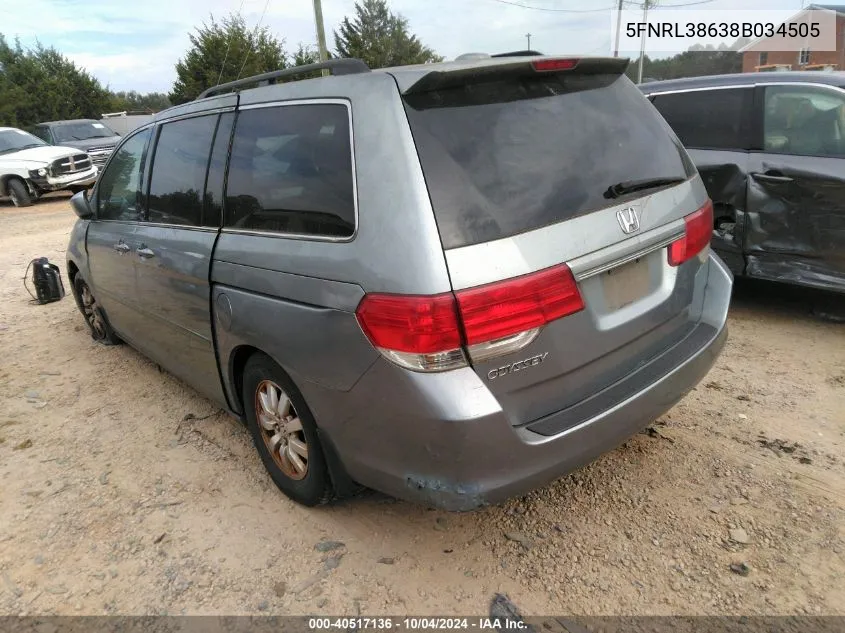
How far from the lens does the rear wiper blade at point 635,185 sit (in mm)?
2354

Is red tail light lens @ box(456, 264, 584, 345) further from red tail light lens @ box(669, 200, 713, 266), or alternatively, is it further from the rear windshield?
red tail light lens @ box(669, 200, 713, 266)

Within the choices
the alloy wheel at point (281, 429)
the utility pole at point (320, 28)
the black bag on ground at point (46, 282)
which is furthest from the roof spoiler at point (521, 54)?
the utility pole at point (320, 28)

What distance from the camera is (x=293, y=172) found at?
248 centimetres

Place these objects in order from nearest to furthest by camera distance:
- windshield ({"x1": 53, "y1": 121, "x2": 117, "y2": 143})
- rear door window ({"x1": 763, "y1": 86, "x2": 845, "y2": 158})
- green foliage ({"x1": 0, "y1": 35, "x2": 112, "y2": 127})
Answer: rear door window ({"x1": 763, "y1": 86, "x2": 845, "y2": 158})
windshield ({"x1": 53, "y1": 121, "x2": 117, "y2": 143})
green foliage ({"x1": 0, "y1": 35, "x2": 112, "y2": 127})

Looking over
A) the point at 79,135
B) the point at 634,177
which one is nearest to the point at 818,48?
the point at 79,135

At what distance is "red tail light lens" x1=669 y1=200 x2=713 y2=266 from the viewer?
2572mm

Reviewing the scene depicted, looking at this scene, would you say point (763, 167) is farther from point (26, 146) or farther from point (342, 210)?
point (26, 146)

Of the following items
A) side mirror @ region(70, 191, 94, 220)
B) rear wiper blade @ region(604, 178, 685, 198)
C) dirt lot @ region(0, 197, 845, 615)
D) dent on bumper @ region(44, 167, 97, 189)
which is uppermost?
dent on bumper @ region(44, 167, 97, 189)

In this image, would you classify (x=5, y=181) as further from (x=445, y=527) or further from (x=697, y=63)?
(x=697, y=63)

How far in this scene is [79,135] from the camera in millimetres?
17812

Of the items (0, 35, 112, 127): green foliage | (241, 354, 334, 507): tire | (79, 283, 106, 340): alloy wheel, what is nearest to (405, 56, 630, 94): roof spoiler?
(241, 354, 334, 507): tire

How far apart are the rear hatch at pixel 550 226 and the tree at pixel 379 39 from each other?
4543cm

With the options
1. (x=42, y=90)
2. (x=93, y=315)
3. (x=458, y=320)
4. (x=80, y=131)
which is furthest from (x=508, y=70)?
(x=42, y=90)

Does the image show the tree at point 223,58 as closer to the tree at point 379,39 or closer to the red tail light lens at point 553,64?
the tree at point 379,39
